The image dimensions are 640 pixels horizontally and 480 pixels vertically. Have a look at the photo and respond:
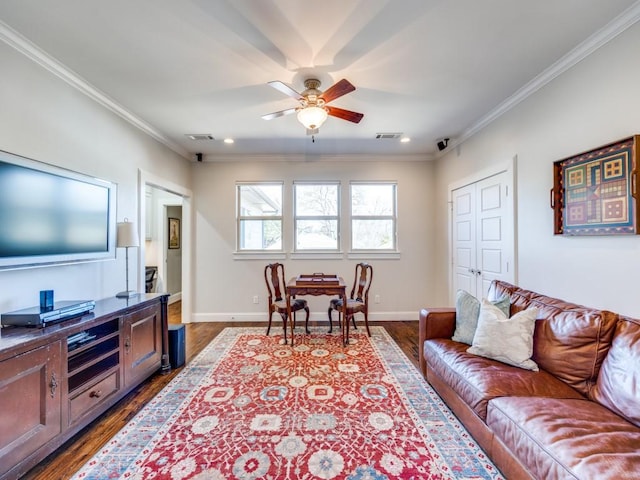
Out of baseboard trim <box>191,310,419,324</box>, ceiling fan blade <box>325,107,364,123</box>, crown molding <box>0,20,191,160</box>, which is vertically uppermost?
crown molding <box>0,20,191,160</box>

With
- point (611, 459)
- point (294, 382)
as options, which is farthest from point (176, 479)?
point (611, 459)

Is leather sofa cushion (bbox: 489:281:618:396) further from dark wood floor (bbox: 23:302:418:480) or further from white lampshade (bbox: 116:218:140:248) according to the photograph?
white lampshade (bbox: 116:218:140:248)

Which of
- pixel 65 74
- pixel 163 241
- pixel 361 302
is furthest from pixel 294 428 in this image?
pixel 163 241

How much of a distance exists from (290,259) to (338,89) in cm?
298

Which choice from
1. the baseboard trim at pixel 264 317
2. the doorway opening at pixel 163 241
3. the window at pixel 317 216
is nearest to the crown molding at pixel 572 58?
the window at pixel 317 216

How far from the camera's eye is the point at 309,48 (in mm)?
2033

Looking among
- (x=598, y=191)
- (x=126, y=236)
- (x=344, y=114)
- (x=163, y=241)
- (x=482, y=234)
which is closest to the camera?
(x=598, y=191)

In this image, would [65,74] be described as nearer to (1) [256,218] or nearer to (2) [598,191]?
(1) [256,218]

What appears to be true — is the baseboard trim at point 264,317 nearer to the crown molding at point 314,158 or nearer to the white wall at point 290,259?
the white wall at point 290,259

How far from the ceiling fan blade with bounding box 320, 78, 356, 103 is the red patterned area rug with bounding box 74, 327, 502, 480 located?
2436 mm

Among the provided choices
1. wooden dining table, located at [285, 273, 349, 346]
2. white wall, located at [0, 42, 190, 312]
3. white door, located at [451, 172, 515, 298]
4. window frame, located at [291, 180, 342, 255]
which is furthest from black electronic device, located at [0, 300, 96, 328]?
white door, located at [451, 172, 515, 298]

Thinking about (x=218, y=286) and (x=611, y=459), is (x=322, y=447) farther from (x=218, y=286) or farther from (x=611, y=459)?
A: (x=218, y=286)

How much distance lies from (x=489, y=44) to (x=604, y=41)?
0.72 meters

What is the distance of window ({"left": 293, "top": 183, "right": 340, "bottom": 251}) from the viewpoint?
4.71m
